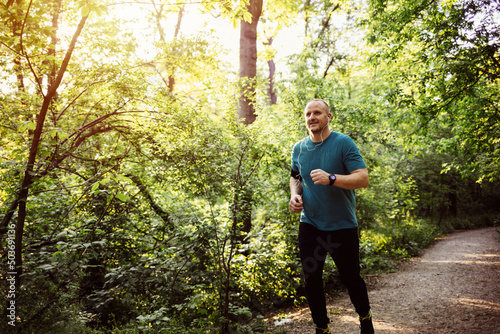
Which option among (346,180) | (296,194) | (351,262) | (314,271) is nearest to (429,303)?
(351,262)

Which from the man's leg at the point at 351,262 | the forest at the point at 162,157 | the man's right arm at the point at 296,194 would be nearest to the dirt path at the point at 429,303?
the forest at the point at 162,157

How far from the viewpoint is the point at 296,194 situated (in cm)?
266

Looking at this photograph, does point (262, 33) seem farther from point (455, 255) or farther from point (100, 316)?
point (100, 316)

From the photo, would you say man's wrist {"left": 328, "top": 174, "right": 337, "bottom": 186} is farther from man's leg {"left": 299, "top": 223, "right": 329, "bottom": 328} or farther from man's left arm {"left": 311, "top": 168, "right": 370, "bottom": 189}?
man's leg {"left": 299, "top": 223, "right": 329, "bottom": 328}

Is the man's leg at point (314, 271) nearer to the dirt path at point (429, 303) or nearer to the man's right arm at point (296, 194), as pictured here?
the man's right arm at point (296, 194)

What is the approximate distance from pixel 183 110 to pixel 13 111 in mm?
2447

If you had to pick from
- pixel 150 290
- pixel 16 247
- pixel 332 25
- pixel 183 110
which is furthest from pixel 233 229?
pixel 332 25

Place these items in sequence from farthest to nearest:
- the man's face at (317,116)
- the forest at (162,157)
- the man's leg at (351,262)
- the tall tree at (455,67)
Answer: the tall tree at (455,67)
the forest at (162,157)
the man's face at (317,116)
the man's leg at (351,262)

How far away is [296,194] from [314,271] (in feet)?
2.30

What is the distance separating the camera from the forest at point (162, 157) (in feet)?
10.3


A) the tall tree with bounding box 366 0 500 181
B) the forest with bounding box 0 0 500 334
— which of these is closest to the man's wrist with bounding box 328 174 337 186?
the forest with bounding box 0 0 500 334

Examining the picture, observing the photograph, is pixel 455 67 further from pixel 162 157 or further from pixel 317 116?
pixel 162 157

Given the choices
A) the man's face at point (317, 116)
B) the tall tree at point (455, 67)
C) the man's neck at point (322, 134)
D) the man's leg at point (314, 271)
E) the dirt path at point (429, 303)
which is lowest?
the dirt path at point (429, 303)

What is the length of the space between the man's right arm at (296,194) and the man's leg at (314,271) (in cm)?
26
